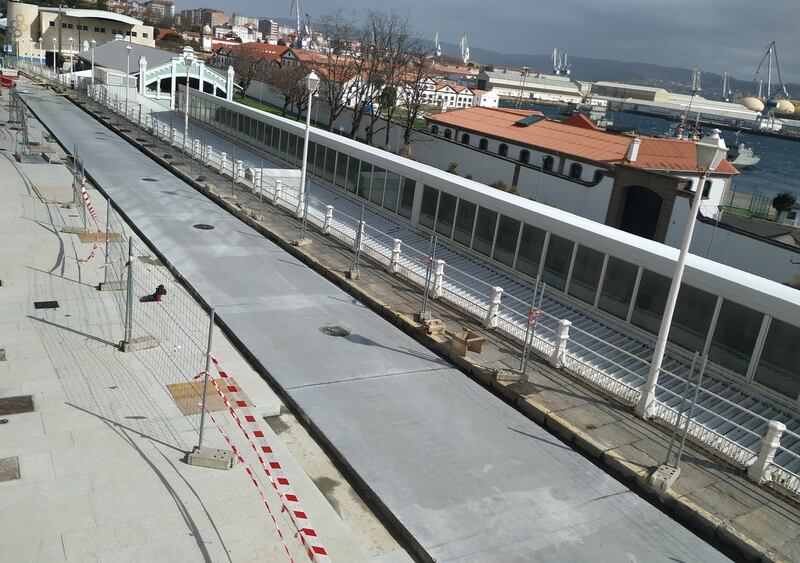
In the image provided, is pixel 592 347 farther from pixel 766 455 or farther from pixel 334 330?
pixel 334 330

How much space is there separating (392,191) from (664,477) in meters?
15.0

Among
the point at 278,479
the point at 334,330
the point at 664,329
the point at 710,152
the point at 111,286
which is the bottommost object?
the point at 334,330

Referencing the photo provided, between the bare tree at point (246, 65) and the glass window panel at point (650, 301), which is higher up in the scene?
the bare tree at point (246, 65)

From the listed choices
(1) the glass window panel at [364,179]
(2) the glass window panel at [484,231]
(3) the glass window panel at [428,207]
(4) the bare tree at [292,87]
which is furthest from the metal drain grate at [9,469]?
(4) the bare tree at [292,87]

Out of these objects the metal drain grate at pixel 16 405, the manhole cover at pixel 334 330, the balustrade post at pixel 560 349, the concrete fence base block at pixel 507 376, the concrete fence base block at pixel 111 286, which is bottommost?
the manhole cover at pixel 334 330

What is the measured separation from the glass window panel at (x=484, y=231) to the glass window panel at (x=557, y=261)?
218 centimetres

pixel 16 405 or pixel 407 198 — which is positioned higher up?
pixel 407 198

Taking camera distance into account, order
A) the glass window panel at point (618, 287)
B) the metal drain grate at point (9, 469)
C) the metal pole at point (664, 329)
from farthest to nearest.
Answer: the glass window panel at point (618, 287) < the metal pole at point (664, 329) < the metal drain grate at point (9, 469)

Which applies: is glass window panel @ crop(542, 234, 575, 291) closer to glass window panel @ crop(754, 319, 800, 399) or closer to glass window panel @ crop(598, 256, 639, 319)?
glass window panel @ crop(598, 256, 639, 319)

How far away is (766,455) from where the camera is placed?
9422 millimetres

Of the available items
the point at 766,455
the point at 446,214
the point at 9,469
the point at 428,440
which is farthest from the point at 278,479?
the point at 446,214

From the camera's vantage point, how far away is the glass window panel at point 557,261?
51.3ft

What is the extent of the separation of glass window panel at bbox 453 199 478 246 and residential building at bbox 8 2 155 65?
105471mm

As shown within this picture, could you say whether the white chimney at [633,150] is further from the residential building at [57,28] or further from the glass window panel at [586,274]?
the residential building at [57,28]
